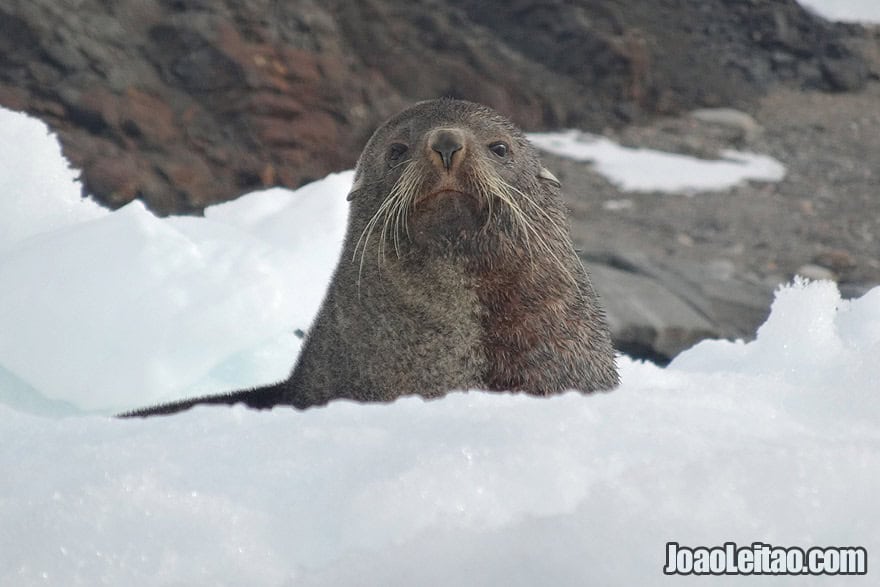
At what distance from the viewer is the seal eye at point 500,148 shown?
4.20 m

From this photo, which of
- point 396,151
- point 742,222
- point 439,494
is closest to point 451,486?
point 439,494

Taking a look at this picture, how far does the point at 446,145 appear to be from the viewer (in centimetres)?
378

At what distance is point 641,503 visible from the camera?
7.72ft

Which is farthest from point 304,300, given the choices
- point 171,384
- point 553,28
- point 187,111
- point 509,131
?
point 553,28

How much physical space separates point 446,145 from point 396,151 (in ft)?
1.54

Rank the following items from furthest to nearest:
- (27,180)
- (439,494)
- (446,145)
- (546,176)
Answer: (27,180) → (546,176) → (446,145) → (439,494)

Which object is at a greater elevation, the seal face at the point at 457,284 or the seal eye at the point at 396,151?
the seal eye at the point at 396,151

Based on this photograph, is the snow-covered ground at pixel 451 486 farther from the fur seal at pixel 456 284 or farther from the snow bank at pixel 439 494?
the fur seal at pixel 456 284

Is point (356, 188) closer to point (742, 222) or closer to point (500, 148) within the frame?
point (500, 148)

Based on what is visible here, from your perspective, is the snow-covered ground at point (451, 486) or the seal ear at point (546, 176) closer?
the snow-covered ground at point (451, 486)

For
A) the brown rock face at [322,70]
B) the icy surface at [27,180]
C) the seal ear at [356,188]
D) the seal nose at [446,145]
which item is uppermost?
the seal nose at [446,145]

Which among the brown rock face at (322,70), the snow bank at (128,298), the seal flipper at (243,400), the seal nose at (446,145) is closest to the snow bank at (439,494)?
the seal nose at (446,145)

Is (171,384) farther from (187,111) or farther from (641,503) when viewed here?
(187,111)

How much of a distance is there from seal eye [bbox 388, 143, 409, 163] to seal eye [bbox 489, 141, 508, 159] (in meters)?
0.31
